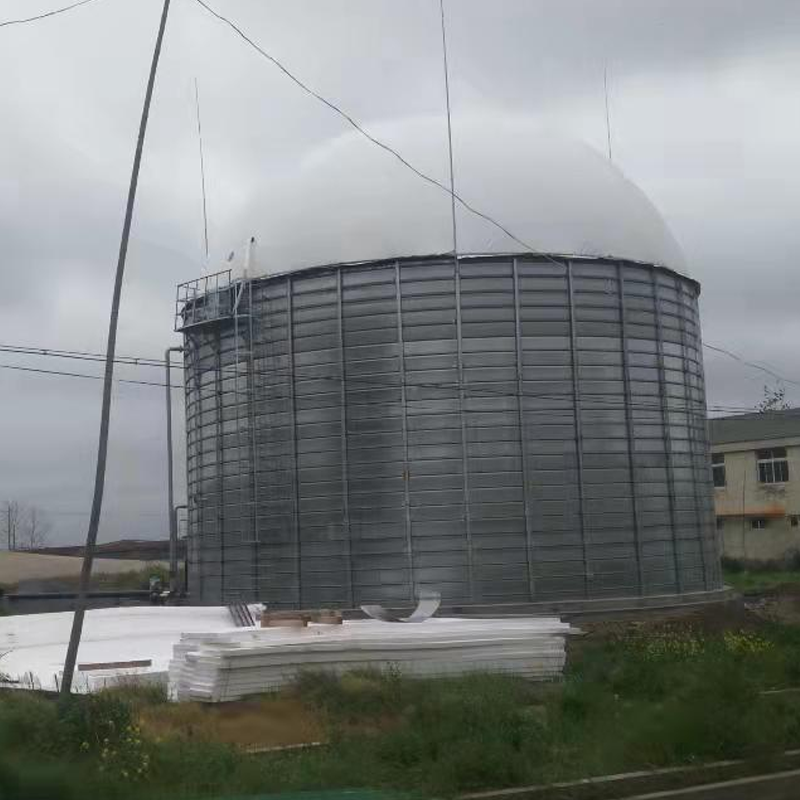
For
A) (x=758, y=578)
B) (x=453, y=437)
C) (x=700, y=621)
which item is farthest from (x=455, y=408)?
(x=758, y=578)

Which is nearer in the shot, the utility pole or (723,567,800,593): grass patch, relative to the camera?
the utility pole

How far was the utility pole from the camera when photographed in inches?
Answer: 432

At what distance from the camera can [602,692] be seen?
43.3 feet

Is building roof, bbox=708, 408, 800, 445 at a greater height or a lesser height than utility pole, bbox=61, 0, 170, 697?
greater

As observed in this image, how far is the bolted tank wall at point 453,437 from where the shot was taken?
24.6m

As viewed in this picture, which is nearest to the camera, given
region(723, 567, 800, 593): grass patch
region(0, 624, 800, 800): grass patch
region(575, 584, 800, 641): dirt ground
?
region(0, 624, 800, 800): grass patch

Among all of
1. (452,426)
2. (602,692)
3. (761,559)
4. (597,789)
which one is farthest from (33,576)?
(597,789)

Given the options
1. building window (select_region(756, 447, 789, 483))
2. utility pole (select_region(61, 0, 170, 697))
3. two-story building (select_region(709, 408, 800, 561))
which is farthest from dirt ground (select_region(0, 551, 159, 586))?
utility pole (select_region(61, 0, 170, 697))

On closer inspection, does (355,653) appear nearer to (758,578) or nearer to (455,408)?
(455,408)

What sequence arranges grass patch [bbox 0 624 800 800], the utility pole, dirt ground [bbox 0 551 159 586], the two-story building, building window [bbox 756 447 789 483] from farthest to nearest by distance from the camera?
building window [bbox 756 447 789 483] → the two-story building → dirt ground [bbox 0 551 159 586] → the utility pole → grass patch [bbox 0 624 800 800]

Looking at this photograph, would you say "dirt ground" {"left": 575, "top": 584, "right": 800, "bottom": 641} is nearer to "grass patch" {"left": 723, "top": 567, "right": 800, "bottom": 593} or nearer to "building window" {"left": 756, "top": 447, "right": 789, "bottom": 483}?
"grass patch" {"left": 723, "top": 567, "right": 800, "bottom": 593}

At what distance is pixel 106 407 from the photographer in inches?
453

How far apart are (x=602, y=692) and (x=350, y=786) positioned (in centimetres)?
505

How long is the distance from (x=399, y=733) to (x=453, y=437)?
14.3 m
